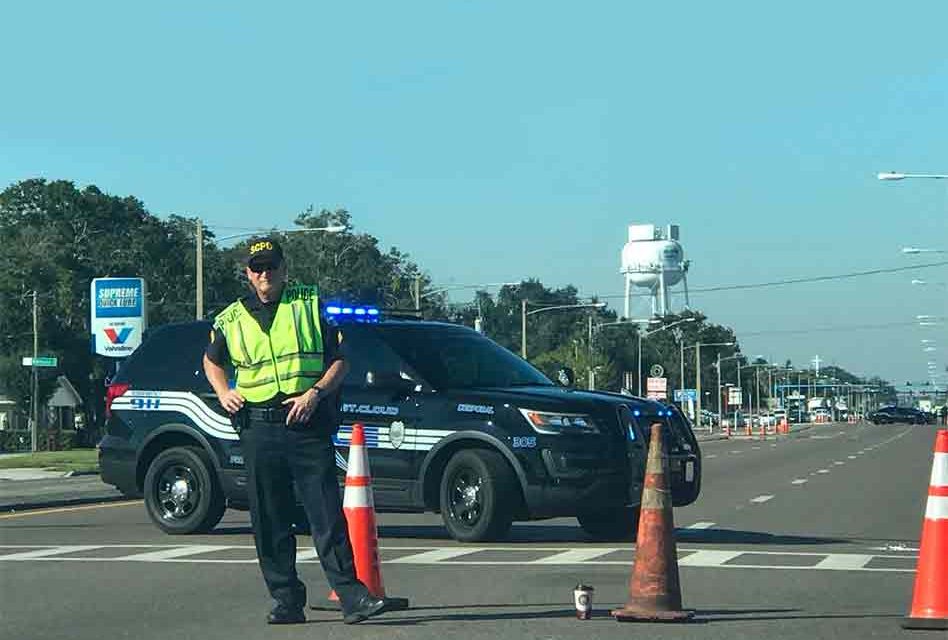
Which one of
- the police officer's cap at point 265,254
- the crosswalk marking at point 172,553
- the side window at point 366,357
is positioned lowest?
the crosswalk marking at point 172,553

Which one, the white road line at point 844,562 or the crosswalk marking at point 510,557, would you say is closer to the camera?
the white road line at point 844,562

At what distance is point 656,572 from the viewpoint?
9.41m

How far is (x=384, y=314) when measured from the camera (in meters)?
16.7

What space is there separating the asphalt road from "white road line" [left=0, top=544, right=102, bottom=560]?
2 centimetres

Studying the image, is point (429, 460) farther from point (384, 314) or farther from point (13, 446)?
point (13, 446)

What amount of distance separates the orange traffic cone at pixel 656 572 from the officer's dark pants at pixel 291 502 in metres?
1.44

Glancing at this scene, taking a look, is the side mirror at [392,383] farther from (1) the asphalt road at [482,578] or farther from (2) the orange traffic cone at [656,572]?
(2) the orange traffic cone at [656,572]

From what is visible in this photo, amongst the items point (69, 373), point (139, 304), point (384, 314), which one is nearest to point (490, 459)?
point (384, 314)

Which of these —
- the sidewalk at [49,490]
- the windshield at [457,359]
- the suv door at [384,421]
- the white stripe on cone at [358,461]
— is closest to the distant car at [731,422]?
the sidewalk at [49,490]

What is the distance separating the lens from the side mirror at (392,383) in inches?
620

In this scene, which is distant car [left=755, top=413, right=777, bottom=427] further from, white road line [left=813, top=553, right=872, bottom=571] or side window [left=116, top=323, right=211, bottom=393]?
white road line [left=813, top=553, right=872, bottom=571]

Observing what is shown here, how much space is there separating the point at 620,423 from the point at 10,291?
256 ft

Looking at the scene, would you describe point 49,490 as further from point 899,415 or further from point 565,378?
point 899,415

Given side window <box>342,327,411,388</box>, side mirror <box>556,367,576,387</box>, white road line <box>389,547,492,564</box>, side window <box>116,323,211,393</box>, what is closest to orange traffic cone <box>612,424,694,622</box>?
white road line <box>389,547,492,564</box>
